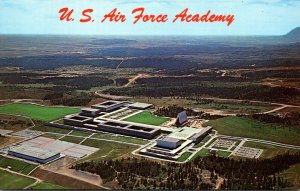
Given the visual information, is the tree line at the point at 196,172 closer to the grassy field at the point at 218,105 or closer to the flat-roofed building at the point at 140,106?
the grassy field at the point at 218,105

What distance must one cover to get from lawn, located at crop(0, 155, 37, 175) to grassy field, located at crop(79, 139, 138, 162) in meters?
5.30

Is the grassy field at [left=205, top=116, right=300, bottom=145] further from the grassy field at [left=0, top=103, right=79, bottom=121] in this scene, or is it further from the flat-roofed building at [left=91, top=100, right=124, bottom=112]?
the grassy field at [left=0, top=103, right=79, bottom=121]

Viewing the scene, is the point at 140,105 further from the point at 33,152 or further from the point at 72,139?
the point at 33,152

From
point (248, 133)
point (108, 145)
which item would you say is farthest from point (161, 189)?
point (248, 133)

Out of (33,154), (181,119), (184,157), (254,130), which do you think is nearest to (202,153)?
(184,157)

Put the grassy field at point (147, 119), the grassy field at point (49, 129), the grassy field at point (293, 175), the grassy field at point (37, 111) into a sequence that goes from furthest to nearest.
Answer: the grassy field at point (37, 111)
the grassy field at point (147, 119)
the grassy field at point (49, 129)
the grassy field at point (293, 175)

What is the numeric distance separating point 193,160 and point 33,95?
1774 inches

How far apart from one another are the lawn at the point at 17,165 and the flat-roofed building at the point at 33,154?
2.96ft

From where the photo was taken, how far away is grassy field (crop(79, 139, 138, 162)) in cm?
4388

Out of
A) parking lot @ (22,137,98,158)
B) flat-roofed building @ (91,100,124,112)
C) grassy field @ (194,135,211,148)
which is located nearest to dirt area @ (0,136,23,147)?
parking lot @ (22,137,98,158)

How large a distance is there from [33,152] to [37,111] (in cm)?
2120

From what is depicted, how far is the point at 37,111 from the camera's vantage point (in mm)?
64188

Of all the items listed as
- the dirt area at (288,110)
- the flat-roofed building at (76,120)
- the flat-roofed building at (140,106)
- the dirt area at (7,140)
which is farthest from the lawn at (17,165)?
the dirt area at (288,110)

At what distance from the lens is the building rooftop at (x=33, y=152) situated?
42706 millimetres
